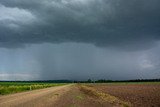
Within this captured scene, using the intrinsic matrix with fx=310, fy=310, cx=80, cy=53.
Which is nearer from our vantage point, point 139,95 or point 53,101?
point 53,101

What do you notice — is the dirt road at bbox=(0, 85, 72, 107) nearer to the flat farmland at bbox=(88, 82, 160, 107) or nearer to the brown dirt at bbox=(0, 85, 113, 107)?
the brown dirt at bbox=(0, 85, 113, 107)

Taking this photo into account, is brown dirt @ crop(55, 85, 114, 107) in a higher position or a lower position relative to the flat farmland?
lower

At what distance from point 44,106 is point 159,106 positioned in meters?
10.0

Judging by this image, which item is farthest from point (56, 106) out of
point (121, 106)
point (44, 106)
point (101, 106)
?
point (121, 106)

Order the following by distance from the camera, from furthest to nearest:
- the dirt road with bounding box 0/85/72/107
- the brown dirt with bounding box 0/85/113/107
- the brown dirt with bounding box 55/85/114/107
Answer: the brown dirt with bounding box 55/85/114/107
the brown dirt with bounding box 0/85/113/107
the dirt road with bounding box 0/85/72/107

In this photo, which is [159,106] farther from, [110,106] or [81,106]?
[81,106]

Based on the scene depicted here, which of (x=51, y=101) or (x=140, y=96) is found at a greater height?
(x=140, y=96)

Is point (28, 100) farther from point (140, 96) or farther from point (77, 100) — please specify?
point (140, 96)

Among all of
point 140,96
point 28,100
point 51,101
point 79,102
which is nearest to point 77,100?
point 79,102

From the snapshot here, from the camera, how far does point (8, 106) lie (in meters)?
23.1

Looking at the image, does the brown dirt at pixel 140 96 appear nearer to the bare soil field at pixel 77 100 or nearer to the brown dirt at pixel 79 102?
the bare soil field at pixel 77 100

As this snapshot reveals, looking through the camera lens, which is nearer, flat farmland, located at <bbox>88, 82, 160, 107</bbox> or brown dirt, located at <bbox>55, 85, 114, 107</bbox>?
brown dirt, located at <bbox>55, 85, 114, 107</bbox>

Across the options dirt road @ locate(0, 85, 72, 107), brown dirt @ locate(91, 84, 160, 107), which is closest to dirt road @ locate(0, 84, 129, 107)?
dirt road @ locate(0, 85, 72, 107)

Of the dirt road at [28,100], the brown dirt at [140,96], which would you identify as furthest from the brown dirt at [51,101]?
the brown dirt at [140,96]
